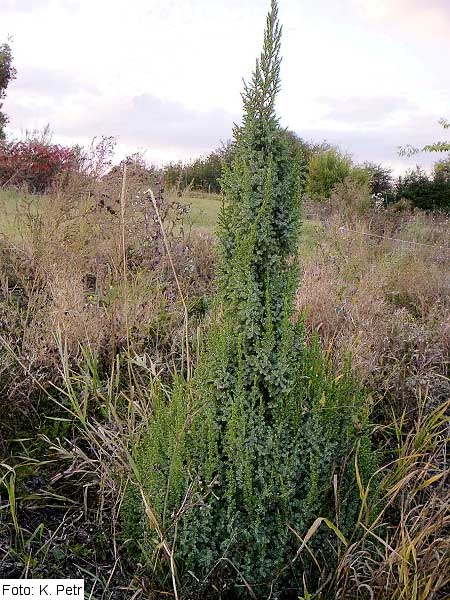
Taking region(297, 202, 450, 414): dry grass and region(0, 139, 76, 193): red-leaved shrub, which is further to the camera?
region(0, 139, 76, 193): red-leaved shrub

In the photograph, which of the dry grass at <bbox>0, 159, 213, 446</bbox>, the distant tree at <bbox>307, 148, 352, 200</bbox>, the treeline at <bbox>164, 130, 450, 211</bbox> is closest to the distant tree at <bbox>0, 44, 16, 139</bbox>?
the treeline at <bbox>164, 130, 450, 211</bbox>

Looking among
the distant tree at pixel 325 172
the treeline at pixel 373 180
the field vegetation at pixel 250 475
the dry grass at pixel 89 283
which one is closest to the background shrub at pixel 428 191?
the treeline at pixel 373 180

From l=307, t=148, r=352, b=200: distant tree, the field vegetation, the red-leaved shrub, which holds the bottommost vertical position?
the field vegetation

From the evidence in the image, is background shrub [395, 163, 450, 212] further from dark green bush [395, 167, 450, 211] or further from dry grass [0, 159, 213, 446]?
dry grass [0, 159, 213, 446]

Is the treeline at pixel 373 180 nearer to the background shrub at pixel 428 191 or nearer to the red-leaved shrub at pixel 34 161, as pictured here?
the background shrub at pixel 428 191

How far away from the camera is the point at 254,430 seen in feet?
7.07

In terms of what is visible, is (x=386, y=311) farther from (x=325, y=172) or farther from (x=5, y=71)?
(x=5, y=71)

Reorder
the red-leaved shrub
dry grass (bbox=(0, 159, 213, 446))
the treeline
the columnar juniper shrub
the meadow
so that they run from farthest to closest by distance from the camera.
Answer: the treeline < the red-leaved shrub < dry grass (bbox=(0, 159, 213, 446)) < the meadow < the columnar juniper shrub

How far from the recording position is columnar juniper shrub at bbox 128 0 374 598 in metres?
2.11

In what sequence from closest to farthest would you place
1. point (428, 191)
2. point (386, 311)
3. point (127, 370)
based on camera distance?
point (127, 370)
point (386, 311)
point (428, 191)

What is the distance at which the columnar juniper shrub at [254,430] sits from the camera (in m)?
2.11

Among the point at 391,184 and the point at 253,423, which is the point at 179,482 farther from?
the point at 391,184

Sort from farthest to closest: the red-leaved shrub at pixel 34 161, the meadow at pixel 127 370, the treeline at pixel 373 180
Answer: the treeline at pixel 373 180
the red-leaved shrub at pixel 34 161
the meadow at pixel 127 370

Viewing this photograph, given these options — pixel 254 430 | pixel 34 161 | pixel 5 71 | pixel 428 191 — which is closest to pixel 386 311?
pixel 254 430
